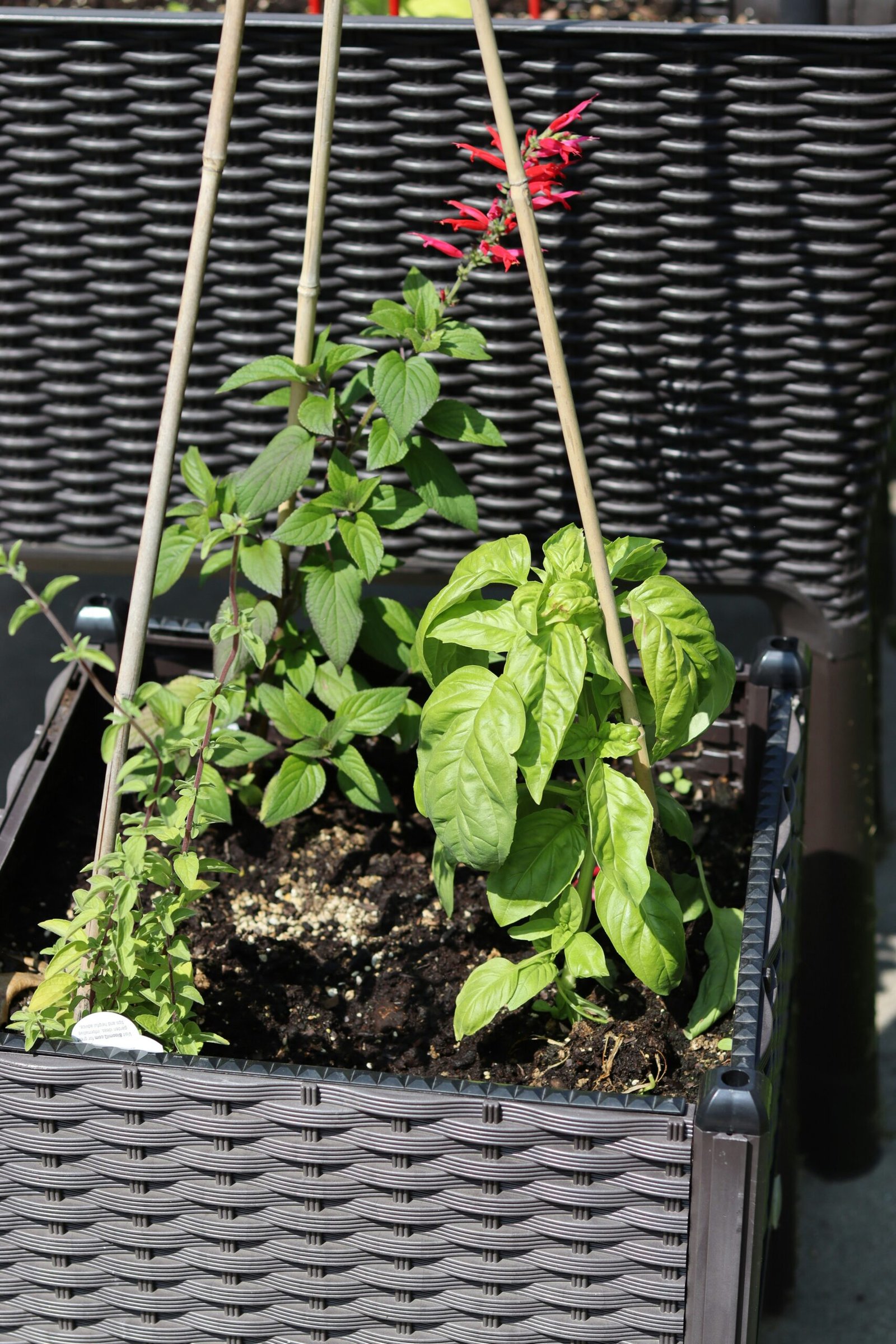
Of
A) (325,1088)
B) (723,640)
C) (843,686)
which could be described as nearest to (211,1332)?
(325,1088)

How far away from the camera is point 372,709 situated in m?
1.14

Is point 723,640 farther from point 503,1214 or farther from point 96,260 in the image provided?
point 503,1214

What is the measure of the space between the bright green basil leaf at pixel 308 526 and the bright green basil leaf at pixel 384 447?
6cm

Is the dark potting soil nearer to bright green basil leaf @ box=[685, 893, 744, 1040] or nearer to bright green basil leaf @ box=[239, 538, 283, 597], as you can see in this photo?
bright green basil leaf @ box=[685, 893, 744, 1040]

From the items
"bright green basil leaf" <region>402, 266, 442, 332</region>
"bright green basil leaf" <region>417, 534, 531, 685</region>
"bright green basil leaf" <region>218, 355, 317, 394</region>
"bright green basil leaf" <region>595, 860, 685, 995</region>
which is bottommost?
"bright green basil leaf" <region>595, 860, 685, 995</region>

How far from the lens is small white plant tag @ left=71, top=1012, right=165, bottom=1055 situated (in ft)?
3.02

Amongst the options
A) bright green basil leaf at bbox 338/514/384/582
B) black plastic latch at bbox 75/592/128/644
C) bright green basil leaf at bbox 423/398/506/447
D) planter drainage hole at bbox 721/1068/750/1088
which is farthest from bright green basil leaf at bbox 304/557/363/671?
planter drainage hole at bbox 721/1068/750/1088

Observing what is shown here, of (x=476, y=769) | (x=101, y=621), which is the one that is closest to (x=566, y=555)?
(x=476, y=769)

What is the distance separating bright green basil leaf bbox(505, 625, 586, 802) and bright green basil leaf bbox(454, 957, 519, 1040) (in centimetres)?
16

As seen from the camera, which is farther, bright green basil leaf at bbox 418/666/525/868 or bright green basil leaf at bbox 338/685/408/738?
bright green basil leaf at bbox 338/685/408/738

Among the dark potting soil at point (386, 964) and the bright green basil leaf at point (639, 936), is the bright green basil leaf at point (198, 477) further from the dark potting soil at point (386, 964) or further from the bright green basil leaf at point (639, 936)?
the bright green basil leaf at point (639, 936)

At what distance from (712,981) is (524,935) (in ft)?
0.49

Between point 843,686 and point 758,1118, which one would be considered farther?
point 843,686

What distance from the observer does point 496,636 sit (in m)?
0.93
